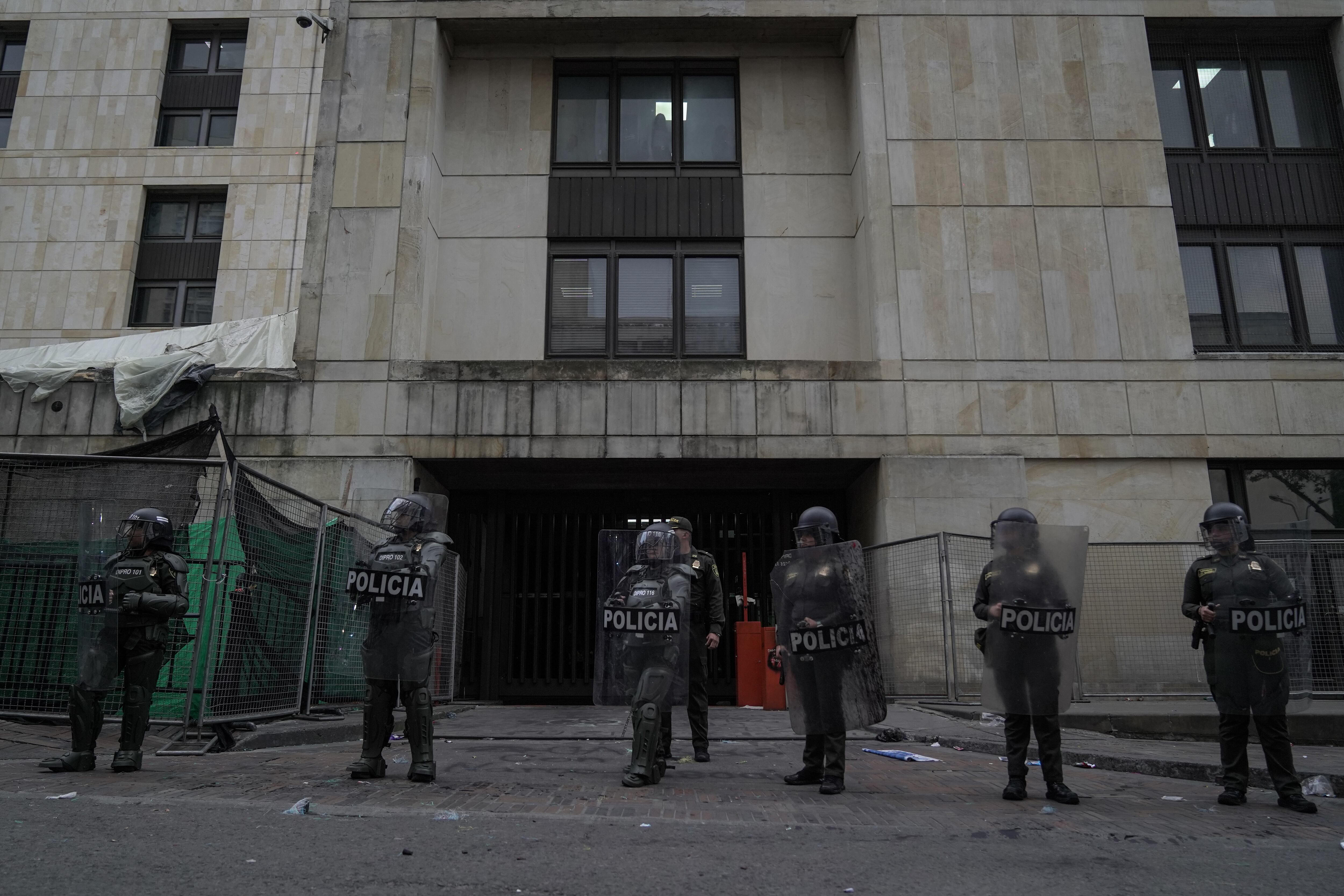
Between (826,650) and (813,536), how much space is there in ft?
2.68

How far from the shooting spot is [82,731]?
267 inches

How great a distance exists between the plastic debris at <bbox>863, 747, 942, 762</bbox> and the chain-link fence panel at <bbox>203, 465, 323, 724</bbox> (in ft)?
18.5

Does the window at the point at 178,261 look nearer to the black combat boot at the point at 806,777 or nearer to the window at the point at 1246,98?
the window at the point at 1246,98

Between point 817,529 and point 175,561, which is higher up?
point 817,529

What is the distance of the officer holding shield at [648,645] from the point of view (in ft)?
22.1

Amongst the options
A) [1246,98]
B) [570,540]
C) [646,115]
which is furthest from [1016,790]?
[1246,98]

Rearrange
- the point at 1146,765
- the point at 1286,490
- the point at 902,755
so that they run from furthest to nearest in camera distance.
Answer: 1. the point at 1286,490
2. the point at 902,755
3. the point at 1146,765

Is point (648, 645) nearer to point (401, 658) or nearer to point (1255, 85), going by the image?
point (401, 658)

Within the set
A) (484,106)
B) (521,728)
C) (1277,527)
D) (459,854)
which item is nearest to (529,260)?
(484,106)

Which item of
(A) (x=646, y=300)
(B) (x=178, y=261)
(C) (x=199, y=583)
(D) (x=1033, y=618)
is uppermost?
(B) (x=178, y=261)

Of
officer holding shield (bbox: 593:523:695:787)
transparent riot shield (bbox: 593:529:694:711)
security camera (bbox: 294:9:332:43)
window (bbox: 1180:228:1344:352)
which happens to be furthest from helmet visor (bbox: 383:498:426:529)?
window (bbox: 1180:228:1344:352)

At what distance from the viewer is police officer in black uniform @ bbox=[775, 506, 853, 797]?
653 cm

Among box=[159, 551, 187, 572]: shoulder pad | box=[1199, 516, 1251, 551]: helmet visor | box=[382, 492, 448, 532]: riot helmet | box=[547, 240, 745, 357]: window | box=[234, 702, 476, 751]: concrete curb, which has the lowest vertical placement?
box=[234, 702, 476, 751]: concrete curb

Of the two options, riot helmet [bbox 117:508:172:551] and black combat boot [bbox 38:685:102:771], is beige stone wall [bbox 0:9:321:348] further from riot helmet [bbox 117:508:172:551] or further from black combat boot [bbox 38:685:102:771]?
black combat boot [bbox 38:685:102:771]
